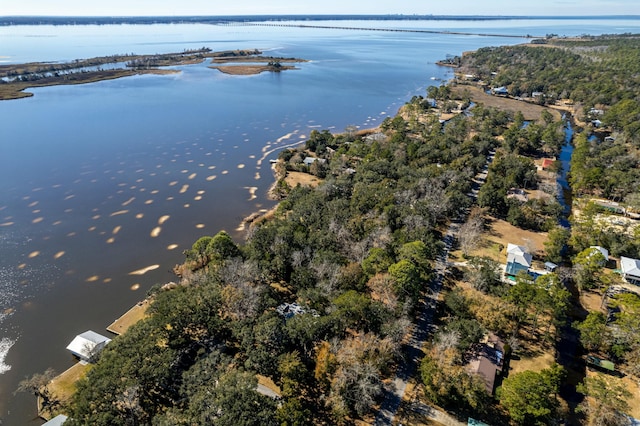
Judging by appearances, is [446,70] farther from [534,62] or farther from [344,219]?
[344,219]

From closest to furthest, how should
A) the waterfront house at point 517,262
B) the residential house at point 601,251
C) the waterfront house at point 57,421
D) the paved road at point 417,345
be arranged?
the waterfront house at point 57,421 < the paved road at point 417,345 < the waterfront house at point 517,262 < the residential house at point 601,251

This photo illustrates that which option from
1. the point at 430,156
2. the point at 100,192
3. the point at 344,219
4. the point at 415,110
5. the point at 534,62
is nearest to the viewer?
the point at 344,219

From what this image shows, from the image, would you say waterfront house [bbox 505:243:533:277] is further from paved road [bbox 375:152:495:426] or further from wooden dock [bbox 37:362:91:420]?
wooden dock [bbox 37:362:91:420]

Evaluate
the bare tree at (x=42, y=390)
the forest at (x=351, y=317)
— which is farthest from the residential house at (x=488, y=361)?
the bare tree at (x=42, y=390)

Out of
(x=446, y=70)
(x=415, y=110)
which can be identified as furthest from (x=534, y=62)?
(x=415, y=110)

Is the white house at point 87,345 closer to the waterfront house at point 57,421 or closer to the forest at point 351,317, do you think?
the forest at point 351,317

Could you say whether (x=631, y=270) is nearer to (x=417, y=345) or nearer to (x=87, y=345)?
(x=417, y=345)

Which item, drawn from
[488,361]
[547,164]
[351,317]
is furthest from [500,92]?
[351,317]
